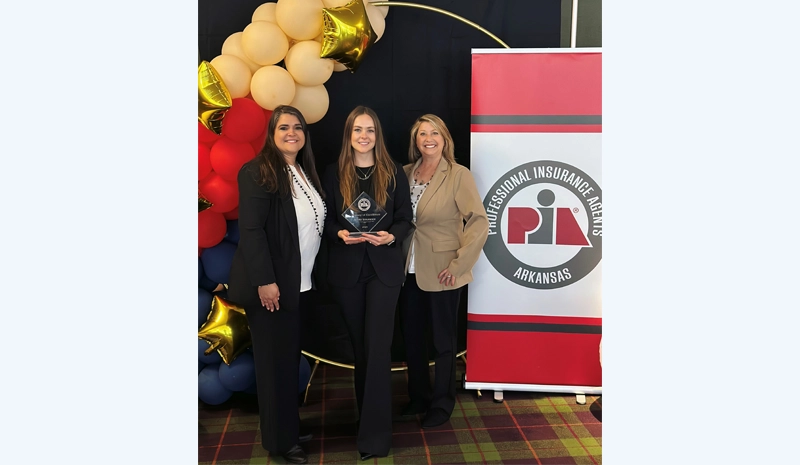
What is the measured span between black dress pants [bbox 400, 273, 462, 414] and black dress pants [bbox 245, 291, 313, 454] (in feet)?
2.33

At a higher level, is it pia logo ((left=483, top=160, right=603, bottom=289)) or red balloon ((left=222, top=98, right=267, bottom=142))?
red balloon ((left=222, top=98, right=267, bottom=142))

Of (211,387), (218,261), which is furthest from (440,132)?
(211,387)

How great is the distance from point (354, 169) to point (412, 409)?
138 cm

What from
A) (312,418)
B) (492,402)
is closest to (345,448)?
(312,418)

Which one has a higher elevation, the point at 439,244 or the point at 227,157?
the point at 227,157

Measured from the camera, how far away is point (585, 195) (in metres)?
3.48

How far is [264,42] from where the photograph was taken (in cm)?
305

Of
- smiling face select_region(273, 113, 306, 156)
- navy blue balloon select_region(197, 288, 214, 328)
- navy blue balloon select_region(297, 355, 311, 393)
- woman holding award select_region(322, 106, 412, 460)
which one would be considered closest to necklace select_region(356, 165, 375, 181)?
woman holding award select_region(322, 106, 412, 460)

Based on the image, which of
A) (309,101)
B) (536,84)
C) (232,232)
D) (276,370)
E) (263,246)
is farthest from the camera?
(536,84)

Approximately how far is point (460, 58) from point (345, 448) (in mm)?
2371

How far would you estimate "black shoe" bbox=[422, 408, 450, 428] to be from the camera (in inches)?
128

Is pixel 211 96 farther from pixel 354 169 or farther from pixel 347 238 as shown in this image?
pixel 347 238

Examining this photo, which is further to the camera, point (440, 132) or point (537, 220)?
point (537, 220)

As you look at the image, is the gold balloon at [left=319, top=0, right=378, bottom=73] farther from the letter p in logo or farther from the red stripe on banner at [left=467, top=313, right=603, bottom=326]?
the red stripe on banner at [left=467, top=313, right=603, bottom=326]
